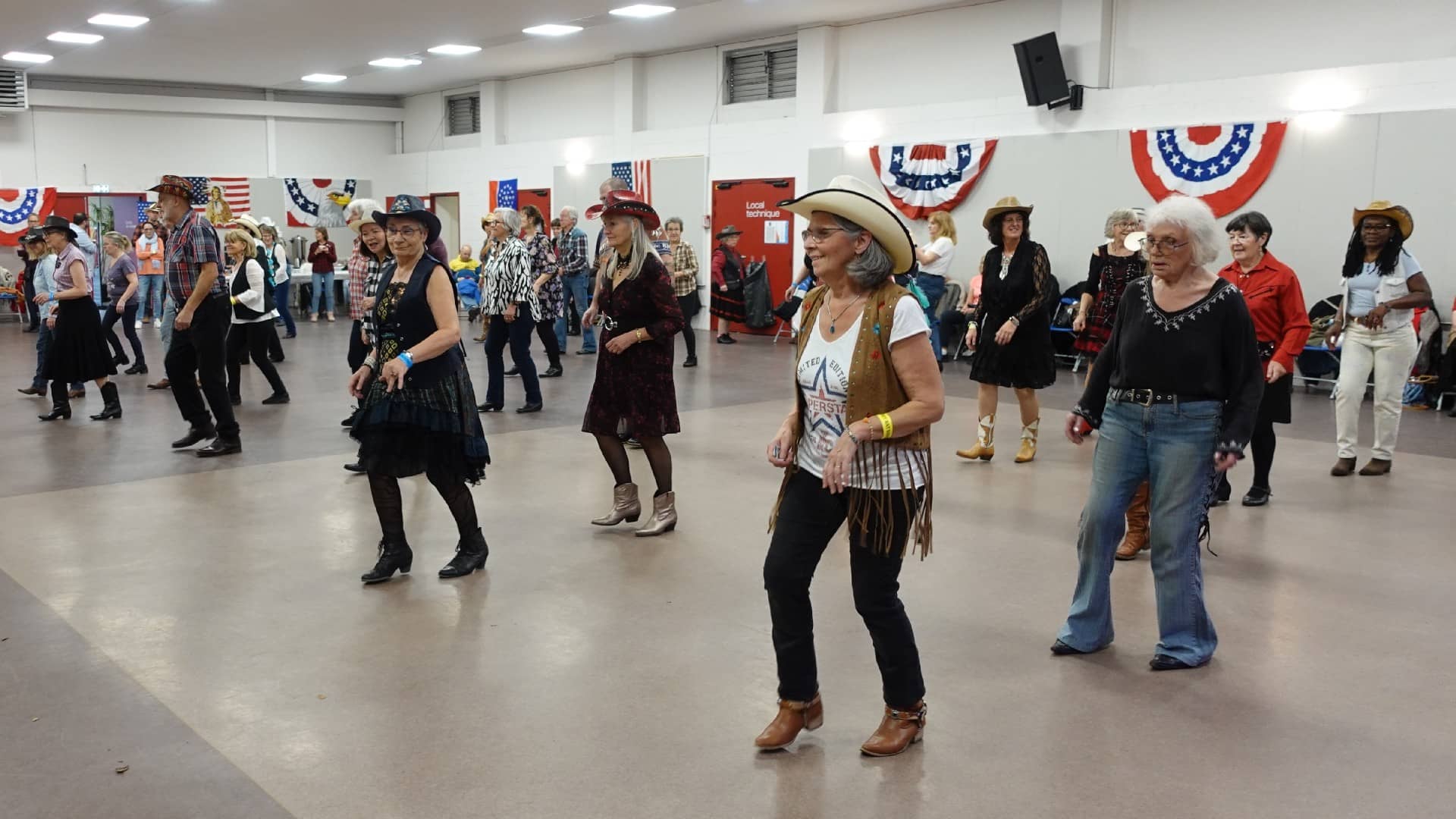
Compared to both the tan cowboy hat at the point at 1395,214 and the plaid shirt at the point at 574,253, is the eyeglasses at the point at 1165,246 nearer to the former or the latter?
the tan cowboy hat at the point at 1395,214

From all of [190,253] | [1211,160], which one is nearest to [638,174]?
[1211,160]

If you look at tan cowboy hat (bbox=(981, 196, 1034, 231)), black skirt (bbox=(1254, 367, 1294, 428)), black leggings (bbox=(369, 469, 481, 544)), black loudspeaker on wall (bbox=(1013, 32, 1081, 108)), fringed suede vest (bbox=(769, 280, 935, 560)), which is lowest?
black leggings (bbox=(369, 469, 481, 544))

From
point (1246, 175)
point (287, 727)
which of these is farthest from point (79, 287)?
point (1246, 175)

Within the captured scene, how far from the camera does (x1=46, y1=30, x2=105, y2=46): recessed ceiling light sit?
1453cm

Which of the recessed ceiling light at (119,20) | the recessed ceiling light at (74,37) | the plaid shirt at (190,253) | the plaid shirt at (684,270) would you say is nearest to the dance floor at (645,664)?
the plaid shirt at (190,253)

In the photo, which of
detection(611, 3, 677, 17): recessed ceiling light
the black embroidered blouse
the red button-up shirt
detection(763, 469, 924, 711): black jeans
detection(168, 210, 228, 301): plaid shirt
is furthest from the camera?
detection(611, 3, 677, 17): recessed ceiling light

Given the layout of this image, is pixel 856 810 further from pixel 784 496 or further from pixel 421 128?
pixel 421 128

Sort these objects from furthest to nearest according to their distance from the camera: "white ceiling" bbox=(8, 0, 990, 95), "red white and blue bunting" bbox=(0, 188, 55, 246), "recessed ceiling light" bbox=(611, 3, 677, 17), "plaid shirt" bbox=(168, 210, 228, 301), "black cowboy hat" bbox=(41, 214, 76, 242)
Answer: "red white and blue bunting" bbox=(0, 188, 55, 246) < "white ceiling" bbox=(8, 0, 990, 95) < "recessed ceiling light" bbox=(611, 3, 677, 17) < "black cowboy hat" bbox=(41, 214, 76, 242) < "plaid shirt" bbox=(168, 210, 228, 301)

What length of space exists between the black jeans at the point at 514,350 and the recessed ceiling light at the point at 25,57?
38.2 ft

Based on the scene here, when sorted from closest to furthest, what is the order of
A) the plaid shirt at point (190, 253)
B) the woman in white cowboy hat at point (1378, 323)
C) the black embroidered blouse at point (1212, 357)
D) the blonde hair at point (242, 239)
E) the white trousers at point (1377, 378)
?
1. the black embroidered blouse at point (1212, 357)
2. the woman in white cowboy hat at point (1378, 323)
3. the white trousers at point (1377, 378)
4. the plaid shirt at point (190, 253)
5. the blonde hair at point (242, 239)

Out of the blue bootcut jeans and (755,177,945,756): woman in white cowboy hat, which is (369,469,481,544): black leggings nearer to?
(755,177,945,756): woman in white cowboy hat

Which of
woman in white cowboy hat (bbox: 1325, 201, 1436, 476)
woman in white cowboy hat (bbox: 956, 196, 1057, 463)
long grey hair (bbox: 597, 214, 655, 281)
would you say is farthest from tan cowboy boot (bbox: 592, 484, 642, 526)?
woman in white cowboy hat (bbox: 1325, 201, 1436, 476)

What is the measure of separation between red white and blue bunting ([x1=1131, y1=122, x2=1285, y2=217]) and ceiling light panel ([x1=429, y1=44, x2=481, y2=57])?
8.81 meters

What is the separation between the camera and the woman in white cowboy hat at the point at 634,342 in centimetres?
502
